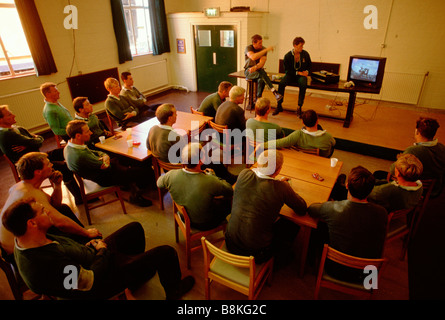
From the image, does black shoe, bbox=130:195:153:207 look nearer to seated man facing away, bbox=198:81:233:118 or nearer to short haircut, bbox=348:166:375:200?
seated man facing away, bbox=198:81:233:118

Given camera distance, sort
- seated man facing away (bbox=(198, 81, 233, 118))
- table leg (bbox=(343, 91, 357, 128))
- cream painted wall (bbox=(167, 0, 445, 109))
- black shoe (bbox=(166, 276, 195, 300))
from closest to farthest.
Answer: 1. black shoe (bbox=(166, 276, 195, 300))
2. seated man facing away (bbox=(198, 81, 233, 118))
3. table leg (bbox=(343, 91, 357, 128))
4. cream painted wall (bbox=(167, 0, 445, 109))

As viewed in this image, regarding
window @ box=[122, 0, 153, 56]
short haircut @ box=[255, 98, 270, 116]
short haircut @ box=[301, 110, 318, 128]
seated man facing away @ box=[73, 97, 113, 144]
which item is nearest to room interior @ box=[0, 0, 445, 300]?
Answer: window @ box=[122, 0, 153, 56]

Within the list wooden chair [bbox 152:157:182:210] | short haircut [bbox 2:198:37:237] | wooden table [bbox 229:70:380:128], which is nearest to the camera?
short haircut [bbox 2:198:37:237]

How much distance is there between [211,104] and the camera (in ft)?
14.5

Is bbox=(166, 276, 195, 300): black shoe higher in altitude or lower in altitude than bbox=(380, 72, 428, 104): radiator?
lower

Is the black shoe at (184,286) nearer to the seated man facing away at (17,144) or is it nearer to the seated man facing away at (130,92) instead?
the seated man facing away at (17,144)

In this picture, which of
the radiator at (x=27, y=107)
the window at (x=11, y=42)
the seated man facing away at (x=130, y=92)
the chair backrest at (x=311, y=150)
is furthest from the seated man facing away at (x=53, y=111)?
the chair backrest at (x=311, y=150)

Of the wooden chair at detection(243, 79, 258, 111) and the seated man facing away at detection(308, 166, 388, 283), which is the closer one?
the seated man facing away at detection(308, 166, 388, 283)

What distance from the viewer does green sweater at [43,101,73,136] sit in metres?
3.90

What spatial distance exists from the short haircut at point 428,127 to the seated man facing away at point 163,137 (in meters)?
2.63

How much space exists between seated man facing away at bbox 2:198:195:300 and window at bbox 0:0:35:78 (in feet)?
16.0

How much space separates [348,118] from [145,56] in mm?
5723

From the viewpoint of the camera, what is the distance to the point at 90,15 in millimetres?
6184

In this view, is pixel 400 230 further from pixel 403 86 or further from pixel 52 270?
pixel 403 86
